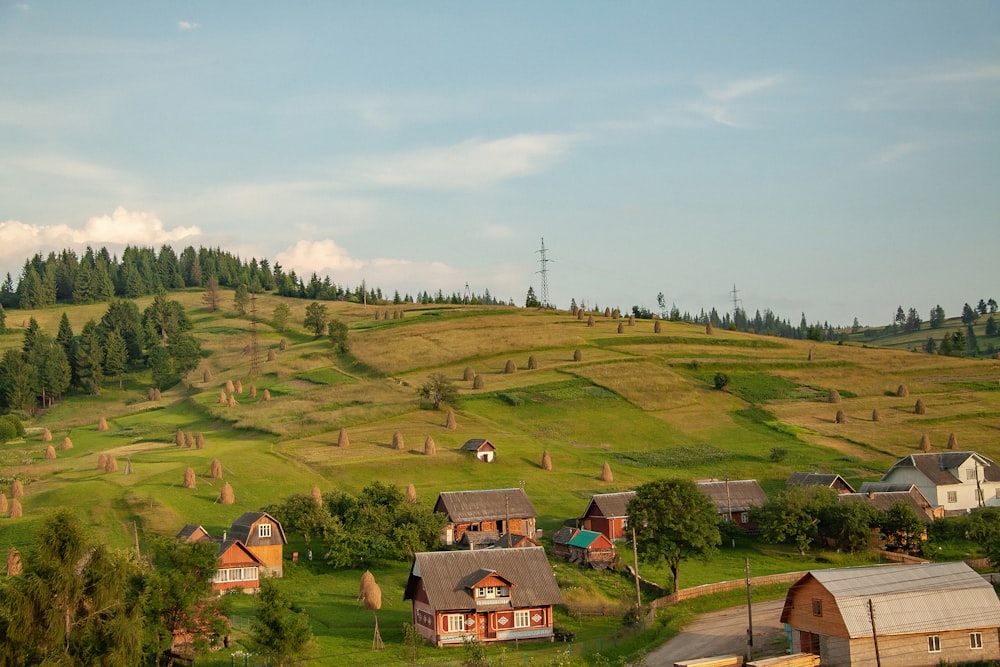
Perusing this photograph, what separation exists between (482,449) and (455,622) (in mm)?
32889

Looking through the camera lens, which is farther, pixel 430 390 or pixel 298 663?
pixel 430 390

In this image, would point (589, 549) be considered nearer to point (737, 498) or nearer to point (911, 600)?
point (737, 498)

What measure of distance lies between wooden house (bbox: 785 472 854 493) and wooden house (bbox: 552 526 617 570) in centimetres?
1822

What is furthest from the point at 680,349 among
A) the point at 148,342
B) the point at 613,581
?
the point at 148,342

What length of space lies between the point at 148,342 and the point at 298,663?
11590cm

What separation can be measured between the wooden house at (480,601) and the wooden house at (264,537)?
12.3m

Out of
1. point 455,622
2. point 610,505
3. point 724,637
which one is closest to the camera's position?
point 724,637

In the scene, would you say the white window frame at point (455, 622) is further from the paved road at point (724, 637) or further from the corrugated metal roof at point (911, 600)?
the corrugated metal roof at point (911, 600)

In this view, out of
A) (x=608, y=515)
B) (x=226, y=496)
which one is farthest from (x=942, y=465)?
(x=226, y=496)

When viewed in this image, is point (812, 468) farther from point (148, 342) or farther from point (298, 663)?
point (148, 342)

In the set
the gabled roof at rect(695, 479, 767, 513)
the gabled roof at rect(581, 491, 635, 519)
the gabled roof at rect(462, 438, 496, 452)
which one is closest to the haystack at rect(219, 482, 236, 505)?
the gabled roof at rect(462, 438, 496, 452)

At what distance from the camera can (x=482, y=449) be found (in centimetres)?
8088

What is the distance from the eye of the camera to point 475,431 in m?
89.2

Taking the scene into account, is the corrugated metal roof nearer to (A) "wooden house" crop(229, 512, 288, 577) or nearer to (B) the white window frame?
(B) the white window frame
